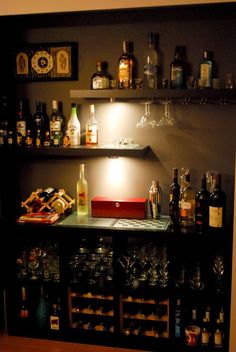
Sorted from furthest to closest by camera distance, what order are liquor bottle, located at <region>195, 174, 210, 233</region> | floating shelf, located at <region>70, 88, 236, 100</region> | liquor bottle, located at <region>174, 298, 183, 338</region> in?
liquor bottle, located at <region>174, 298, 183, 338</region> < liquor bottle, located at <region>195, 174, 210, 233</region> < floating shelf, located at <region>70, 88, 236, 100</region>

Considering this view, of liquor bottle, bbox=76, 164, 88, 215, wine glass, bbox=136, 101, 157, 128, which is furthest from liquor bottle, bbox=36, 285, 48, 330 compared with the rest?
wine glass, bbox=136, 101, 157, 128

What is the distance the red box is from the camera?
125 inches

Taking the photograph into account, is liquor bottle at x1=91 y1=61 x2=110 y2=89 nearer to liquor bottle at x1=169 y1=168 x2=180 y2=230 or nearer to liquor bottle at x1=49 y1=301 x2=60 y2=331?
liquor bottle at x1=169 y1=168 x2=180 y2=230

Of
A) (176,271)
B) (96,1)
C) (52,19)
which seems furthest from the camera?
(52,19)

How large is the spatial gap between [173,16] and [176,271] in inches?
67.4

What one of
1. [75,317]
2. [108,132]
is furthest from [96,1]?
[75,317]

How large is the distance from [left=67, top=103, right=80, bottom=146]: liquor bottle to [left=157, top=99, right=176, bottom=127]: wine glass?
0.59 m

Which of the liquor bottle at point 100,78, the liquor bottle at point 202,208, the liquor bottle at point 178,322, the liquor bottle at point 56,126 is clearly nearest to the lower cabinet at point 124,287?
the liquor bottle at point 178,322

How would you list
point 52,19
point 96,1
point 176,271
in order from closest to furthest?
point 96,1 → point 176,271 → point 52,19

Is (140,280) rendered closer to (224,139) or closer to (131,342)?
(131,342)

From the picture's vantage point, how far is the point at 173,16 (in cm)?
312

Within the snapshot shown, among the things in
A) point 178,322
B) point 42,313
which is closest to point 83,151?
point 42,313

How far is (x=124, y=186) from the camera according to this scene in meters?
3.39

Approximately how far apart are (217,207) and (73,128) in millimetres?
1151
